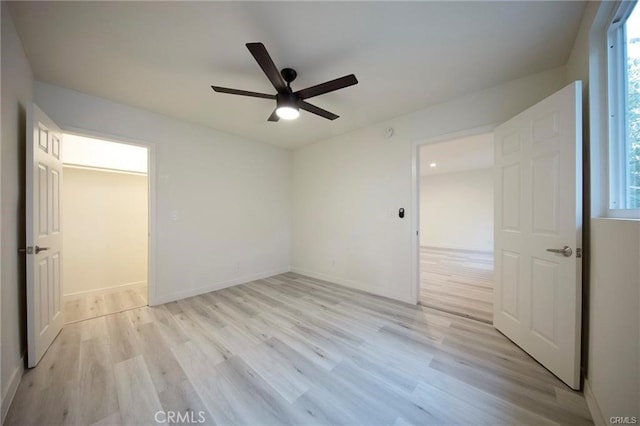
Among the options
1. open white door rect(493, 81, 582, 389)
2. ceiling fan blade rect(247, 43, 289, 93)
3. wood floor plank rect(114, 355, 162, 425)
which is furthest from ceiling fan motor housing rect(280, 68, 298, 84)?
wood floor plank rect(114, 355, 162, 425)

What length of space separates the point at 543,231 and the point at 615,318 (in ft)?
2.53

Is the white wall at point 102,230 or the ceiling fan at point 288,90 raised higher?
the ceiling fan at point 288,90

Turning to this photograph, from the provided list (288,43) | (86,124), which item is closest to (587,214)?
(288,43)

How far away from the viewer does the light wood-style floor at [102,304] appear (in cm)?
268

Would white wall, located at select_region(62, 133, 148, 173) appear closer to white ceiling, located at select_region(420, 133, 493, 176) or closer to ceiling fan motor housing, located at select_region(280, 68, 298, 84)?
ceiling fan motor housing, located at select_region(280, 68, 298, 84)

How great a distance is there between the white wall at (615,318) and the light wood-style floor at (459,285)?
47.2 inches

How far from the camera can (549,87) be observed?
2137 mm

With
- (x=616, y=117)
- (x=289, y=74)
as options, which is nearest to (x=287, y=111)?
(x=289, y=74)

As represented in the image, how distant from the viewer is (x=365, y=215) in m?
3.56

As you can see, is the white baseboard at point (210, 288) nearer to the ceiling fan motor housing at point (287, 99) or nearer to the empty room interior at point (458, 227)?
the empty room interior at point (458, 227)

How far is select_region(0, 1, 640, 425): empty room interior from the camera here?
1.39m

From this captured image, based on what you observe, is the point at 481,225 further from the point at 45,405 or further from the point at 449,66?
the point at 45,405

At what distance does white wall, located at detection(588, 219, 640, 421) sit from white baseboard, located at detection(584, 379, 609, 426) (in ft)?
0.10

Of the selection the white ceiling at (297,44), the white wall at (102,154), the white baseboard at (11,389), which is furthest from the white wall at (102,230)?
the white baseboard at (11,389)
